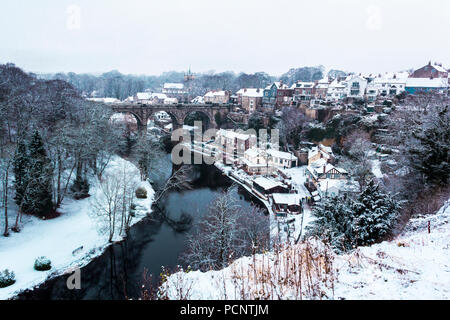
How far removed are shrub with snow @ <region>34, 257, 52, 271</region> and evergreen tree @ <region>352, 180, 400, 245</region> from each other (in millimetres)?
13372

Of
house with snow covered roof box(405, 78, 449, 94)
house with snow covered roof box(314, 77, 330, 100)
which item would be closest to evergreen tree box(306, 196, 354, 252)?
house with snow covered roof box(405, 78, 449, 94)

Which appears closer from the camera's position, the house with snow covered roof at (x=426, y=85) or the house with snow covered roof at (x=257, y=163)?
the house with snow covered roof at (x=257, y=163)

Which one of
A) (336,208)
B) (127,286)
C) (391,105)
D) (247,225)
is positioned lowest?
(127,286)

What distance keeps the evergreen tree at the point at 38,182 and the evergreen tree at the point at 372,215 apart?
16.1 metres

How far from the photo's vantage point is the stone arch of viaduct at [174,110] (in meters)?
39.9

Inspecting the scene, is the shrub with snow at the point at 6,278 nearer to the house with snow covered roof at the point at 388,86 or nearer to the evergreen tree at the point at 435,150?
the evergreen tree at the point at 435,150

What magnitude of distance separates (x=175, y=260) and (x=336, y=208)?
849 cm

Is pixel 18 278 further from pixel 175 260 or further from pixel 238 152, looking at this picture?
pixel 238 152

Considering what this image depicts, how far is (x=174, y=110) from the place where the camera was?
44656 millimetres

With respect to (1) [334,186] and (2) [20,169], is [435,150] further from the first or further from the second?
(2) [20,169]

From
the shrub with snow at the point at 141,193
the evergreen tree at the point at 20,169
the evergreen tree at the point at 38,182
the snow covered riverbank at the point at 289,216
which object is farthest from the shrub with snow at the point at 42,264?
the snow covered riverbank at the point at 289,216

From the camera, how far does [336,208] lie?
11.8 metres
